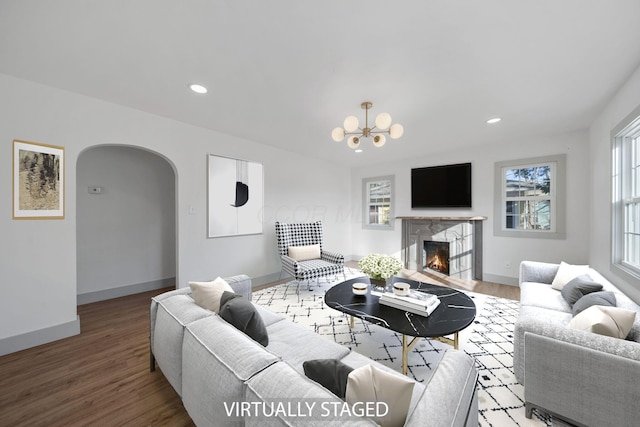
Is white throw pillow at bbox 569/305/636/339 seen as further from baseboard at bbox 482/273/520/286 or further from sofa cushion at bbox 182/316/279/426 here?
baseboard at bbox 482/273/520/286

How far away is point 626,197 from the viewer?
2385mm

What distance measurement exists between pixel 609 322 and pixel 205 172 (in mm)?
4254

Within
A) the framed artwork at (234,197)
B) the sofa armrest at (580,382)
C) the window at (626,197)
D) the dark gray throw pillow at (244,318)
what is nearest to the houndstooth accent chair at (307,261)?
the framed artwork at (234,197)

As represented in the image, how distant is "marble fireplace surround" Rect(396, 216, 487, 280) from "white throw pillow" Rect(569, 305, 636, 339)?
10.1ft

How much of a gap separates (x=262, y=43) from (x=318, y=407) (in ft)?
6.98

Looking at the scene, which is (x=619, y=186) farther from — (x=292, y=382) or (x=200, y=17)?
(x=200, y=17)

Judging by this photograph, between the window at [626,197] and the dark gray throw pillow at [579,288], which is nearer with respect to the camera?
the dark gray throw pillow at [579,288]

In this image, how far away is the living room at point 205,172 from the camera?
2.16 meters

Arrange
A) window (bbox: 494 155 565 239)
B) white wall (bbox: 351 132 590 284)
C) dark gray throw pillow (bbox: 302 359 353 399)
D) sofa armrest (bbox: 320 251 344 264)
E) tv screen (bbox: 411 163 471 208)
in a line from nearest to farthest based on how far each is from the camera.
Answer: dark gray throw pillow (bbox: 302 359 353 399)
white wall (bbox: 351 132 590 284)
window (bbox: 494 155 565 239)
sofa armrest (bbox: 320 251 344 264)
tv screen (bbox: 411 163 471 208)

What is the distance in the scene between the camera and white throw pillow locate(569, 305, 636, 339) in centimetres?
142

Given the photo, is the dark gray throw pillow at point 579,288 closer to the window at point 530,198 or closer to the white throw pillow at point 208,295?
the window at point 530,198

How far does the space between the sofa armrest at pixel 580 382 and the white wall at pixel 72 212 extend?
3.63 metres

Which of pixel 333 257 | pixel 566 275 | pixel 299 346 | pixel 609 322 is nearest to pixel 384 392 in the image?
pixel 299 346

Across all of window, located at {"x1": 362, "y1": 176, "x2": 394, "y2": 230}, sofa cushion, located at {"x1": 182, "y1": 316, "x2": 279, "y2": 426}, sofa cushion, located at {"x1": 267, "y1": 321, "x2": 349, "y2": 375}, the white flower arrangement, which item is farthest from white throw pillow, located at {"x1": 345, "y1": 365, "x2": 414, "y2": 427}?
window, located at {"x1": 362, "y1": 176, "x2": 394, "y2": 230}
